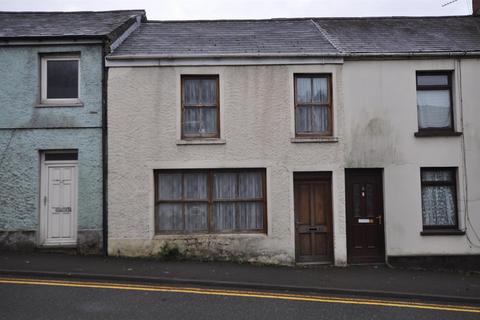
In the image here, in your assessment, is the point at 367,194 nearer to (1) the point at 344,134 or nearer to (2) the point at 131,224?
(1) the point at 344,134

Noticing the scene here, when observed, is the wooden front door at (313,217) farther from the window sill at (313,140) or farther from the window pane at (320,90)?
the window pane at (320,90)

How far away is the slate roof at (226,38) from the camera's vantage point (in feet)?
38.4

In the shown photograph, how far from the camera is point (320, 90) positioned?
11703 millimetres

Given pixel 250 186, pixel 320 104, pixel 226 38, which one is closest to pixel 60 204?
pixel 250 186

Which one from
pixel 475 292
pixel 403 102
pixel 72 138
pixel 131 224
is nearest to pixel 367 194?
pixel 403 102

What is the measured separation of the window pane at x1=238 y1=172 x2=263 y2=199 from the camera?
11.5 m

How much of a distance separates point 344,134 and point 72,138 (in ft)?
22.7

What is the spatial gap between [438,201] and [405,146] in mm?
1725

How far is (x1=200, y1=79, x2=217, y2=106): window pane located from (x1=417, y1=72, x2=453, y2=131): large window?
5380 mm

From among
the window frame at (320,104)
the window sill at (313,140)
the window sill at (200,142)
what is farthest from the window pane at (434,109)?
the window sill at (200,142)

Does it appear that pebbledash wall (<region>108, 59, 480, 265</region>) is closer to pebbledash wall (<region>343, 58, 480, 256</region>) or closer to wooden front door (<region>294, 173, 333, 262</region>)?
pebbledash wall (<region>343, 58, 480, 256</region>)

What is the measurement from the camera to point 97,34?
11.3 metres

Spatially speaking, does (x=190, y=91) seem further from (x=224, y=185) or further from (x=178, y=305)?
(x=178, y=305)

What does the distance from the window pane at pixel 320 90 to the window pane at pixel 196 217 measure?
402cm
